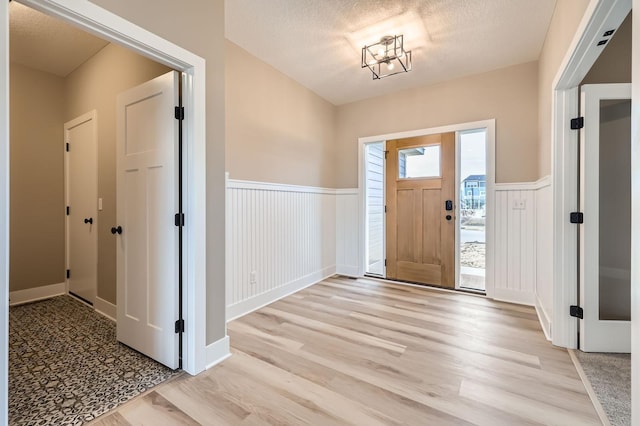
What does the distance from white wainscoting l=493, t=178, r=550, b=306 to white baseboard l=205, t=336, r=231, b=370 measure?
286cm

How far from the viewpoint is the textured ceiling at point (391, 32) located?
221cm

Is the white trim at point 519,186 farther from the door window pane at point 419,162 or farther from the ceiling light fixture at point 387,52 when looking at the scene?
the ceiling light fixture at point 387,52

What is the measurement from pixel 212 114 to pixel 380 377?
1.99m

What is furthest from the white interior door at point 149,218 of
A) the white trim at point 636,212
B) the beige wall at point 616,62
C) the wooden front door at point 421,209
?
the beige wall at point 616,62

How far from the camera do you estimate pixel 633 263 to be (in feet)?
2.98

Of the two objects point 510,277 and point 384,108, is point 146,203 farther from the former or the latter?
point 510,277

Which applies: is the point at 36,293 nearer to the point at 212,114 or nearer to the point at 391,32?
the point at 212,114

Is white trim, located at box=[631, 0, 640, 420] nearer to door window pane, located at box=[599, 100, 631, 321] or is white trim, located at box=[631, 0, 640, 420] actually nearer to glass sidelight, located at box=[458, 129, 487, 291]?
door window pane, located at box=[599, 100, 631, 321]

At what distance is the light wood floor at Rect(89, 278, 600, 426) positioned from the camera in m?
1.45

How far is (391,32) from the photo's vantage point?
251cm

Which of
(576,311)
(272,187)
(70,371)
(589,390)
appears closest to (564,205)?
(576,311)

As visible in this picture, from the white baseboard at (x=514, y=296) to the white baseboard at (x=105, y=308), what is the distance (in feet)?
12.8

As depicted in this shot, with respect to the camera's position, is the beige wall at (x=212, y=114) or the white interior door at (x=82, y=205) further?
the white interior door at (x=82, y=205)

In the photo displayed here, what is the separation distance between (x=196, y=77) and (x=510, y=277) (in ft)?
11.5
